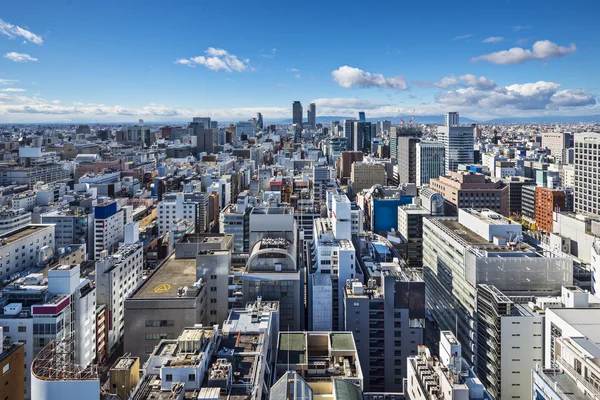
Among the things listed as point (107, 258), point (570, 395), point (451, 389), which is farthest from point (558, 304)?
point (107, 258)

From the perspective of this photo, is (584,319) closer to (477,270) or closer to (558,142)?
(477,270)

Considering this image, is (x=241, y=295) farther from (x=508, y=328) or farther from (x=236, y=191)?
(x=236, y=191)

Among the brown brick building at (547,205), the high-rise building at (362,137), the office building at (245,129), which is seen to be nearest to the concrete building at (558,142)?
the high-rise building at (362,137)

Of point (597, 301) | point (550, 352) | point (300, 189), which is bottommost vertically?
point (550, 352)

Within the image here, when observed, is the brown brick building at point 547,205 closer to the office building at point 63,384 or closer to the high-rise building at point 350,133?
the office building at point 63,384

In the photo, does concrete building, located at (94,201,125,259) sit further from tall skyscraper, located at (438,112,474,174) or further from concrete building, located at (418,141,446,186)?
tall skyscraper, located at (438,112,474,174)

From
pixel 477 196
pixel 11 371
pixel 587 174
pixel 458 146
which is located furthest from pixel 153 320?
pixel 458 146
